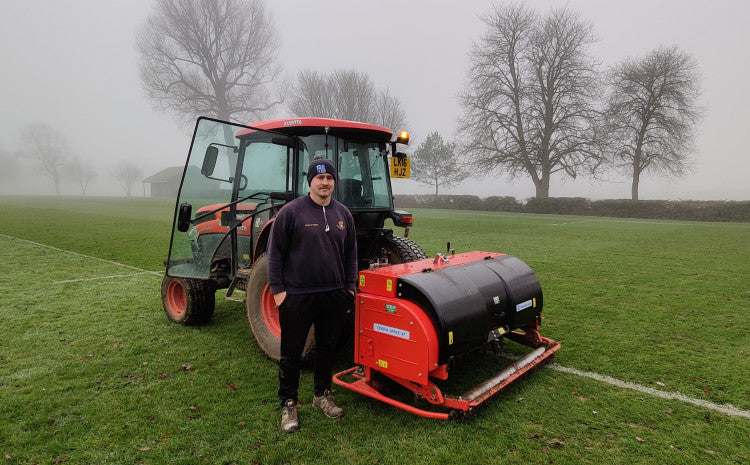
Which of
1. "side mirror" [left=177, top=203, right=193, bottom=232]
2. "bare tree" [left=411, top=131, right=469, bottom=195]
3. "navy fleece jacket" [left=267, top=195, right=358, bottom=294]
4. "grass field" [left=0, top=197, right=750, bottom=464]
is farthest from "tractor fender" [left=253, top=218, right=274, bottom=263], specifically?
"bare tree" [left=411, top=131, right=469, bottom=195]

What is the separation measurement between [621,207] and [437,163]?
85.0 feet

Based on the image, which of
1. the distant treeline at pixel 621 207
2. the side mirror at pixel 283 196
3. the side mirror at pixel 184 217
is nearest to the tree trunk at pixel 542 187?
the distant treeline at pixel 621 207

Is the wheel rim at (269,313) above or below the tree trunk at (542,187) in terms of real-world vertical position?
below

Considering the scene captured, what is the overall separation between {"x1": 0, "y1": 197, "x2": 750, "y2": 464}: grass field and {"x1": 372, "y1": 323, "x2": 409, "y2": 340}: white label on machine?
62 centimetres

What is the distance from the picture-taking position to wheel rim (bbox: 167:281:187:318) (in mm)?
5578

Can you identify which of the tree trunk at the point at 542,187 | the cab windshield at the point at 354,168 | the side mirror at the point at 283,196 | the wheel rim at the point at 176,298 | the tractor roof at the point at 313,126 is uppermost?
the tree trunk at the point at 542,187

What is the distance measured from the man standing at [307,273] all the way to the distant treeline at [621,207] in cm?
2889

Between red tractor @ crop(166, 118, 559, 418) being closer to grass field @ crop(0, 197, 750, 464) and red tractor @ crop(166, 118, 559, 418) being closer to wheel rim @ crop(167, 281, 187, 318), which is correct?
wheel rim @ crop(167, 281, 187, 318)

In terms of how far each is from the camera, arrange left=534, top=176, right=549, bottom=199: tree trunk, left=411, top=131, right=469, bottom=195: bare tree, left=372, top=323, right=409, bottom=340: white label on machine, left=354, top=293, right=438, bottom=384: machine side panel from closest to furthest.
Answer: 1. left=354, top=293, right=438, bottom=384: machine side panel
2. left=372, top=323, right=409, bottom=340: white label on machine
3. left=534, top=176, right=549, bottom=199: tree trunk
4. left=411, top=131, right=469, bottom=195: bare tree

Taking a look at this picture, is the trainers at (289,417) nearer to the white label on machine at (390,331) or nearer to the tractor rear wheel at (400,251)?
the white label on machine at (390,331)

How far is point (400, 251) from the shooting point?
16.3 feet

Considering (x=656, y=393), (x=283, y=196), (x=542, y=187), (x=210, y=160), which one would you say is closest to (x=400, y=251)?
(x=283, y=196)

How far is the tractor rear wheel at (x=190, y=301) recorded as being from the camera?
17.0ft

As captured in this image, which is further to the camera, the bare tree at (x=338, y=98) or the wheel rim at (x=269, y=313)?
the bare tree at (x=338, y=98)
